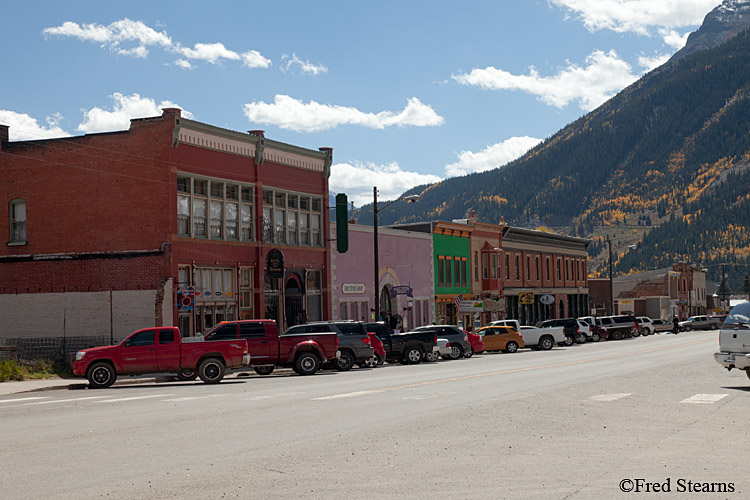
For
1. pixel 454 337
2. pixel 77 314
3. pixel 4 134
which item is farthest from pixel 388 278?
pixel 4 134

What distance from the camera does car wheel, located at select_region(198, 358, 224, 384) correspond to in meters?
27.5

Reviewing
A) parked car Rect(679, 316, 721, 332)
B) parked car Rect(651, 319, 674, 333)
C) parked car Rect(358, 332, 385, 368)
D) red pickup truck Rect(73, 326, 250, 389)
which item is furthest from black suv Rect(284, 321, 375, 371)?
parked car Rect(679, 316, 721, 332)

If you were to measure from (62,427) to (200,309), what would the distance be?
24.0 m

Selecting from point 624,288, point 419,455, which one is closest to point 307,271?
point 419,455

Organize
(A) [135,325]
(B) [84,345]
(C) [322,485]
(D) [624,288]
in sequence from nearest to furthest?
(C) [322,485], (B) [84,345], (A) [135,325], (D) [624,288]

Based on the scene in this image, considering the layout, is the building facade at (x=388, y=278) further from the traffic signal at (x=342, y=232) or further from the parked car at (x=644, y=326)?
the parked car at (x=644, y=326)

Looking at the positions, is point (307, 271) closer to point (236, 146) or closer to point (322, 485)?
point (236, 146)

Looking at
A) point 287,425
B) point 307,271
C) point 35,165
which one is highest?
point 35,165

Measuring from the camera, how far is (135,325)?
125 ft

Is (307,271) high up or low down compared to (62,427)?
up

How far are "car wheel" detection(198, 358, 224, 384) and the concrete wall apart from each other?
10.4m

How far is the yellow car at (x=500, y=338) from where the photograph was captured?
49.4 metres

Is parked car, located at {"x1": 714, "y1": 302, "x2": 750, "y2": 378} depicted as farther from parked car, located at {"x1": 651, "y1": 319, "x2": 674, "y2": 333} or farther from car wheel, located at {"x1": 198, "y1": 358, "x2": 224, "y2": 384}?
parked car, located at {"x1": 651, "y1": 319, "x2": 674, "y2": 333}

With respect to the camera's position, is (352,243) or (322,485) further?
(352,243)
